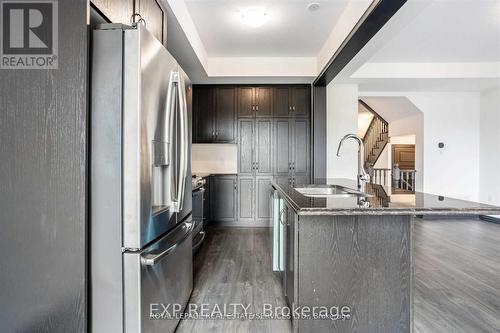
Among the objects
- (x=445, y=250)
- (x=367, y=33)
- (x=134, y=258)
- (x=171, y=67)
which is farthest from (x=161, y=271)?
(x=445, y=250)

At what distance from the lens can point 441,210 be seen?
4.34 ft

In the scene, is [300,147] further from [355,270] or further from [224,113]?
[355,270]

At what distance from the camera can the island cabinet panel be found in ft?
5.03

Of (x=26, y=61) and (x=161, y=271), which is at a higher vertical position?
(x=26, y=61)

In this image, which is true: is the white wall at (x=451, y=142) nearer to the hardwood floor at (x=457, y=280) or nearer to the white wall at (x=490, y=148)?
the white wall at (x=490, y=148)

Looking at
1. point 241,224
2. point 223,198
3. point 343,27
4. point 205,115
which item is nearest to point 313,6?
point 343,27

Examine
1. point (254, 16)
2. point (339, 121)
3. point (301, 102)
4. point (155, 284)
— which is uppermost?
point (254, 16)

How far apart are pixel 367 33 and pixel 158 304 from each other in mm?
2771

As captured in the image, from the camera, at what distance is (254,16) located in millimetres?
2994

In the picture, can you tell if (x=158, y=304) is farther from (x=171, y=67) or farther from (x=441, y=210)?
(x=441, y=210)

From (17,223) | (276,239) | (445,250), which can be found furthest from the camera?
(445,250)

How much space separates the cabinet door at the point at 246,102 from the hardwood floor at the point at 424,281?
2027mm

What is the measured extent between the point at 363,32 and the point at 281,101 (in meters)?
2.19

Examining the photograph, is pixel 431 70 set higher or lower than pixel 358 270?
higher
